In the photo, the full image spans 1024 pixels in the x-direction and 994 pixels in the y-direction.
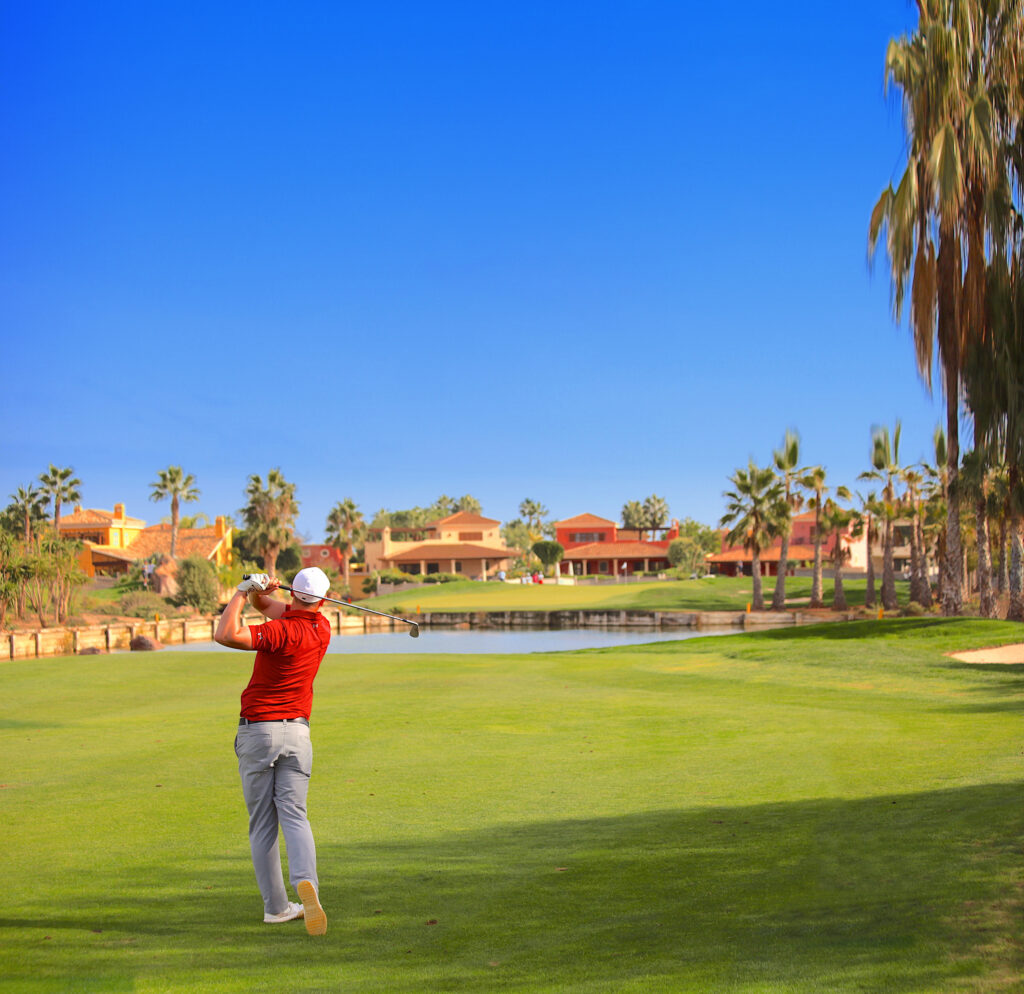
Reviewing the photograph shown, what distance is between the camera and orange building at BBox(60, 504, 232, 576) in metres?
100

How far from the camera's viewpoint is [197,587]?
71.2 m

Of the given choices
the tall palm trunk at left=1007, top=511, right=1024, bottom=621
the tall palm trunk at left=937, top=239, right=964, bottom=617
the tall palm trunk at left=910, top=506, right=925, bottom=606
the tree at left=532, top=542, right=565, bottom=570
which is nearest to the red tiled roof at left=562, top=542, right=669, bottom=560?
the tree at left=532, top=542, right=565, bottom=570

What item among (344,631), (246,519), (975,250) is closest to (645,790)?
(975,250)

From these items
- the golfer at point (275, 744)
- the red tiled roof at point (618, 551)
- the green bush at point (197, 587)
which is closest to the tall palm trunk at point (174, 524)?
the green bush at point (197, 587)

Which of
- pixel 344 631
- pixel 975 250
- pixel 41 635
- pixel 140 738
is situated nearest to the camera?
pixel 140 738

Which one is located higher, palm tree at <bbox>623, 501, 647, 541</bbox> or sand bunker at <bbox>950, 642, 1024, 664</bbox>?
palm tree at <bbox>623, 501, 647, 541</bbox>

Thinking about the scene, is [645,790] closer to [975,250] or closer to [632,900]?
[632,900]

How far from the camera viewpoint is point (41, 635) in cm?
4128

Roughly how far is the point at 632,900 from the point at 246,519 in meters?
84.0

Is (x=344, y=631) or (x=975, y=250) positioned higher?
(x=975, y=250)

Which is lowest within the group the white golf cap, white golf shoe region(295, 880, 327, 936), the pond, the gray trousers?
the pond

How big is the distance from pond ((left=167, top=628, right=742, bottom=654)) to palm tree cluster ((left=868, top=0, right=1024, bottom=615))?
23.4 meters

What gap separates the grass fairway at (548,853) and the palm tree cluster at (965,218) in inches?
184

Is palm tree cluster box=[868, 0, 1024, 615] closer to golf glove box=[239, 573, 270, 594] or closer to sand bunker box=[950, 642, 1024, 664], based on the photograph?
sand bunker box=[950, 642, 1024, 664]
